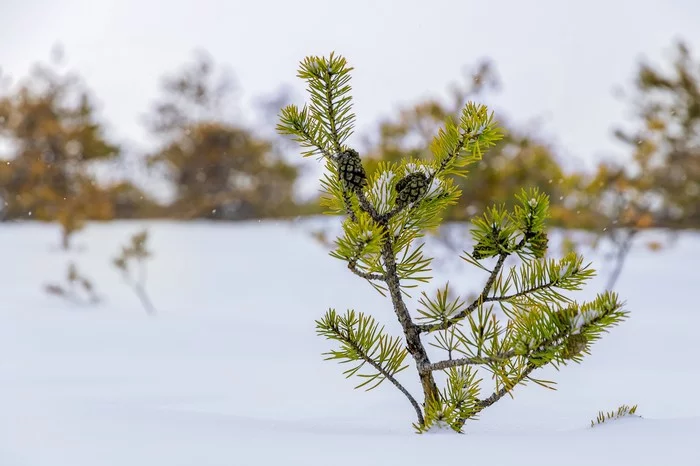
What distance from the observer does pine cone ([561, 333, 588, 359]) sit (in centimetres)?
99

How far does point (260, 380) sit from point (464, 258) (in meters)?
1.44

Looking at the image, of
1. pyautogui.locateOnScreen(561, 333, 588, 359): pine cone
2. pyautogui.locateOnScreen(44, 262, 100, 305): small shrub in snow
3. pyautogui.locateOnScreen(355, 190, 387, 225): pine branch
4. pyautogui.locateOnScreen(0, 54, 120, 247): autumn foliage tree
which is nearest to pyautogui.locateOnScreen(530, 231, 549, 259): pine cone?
pyautogui.locateOnScreen(561, 333, 588, 359): pine cone

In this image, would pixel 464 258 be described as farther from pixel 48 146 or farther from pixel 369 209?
pixel 48 146

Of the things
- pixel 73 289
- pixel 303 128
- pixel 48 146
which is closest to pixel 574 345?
pixel 303 128

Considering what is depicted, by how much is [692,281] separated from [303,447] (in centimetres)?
485

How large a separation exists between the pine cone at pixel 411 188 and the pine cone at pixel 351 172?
66 mm

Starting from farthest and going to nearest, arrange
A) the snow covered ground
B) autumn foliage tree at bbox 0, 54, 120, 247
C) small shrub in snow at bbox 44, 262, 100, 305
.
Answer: autumn foliage tree at bbox 0, 54, 120, 247
small shrub in snow at bbox 44, 262, 100, 305
the snow covered ground

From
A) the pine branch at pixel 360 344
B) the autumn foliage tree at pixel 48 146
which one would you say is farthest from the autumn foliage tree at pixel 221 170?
the pine branch at pixel 360 344

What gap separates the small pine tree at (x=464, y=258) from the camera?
999 millimetres

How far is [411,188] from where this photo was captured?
1.04 meters

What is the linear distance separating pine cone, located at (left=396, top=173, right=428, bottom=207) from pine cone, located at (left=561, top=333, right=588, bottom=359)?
32 centimetres

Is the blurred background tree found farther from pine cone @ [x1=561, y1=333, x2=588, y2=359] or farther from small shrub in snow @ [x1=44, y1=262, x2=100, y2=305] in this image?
pine cone @ [x1=561, y1=333, x2=588, y2=359]

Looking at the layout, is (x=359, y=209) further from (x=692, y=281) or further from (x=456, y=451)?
(x=692, y=281)

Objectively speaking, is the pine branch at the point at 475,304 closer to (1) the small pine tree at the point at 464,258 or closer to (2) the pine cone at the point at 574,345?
(1) the small pine tree at the point at 464,258
